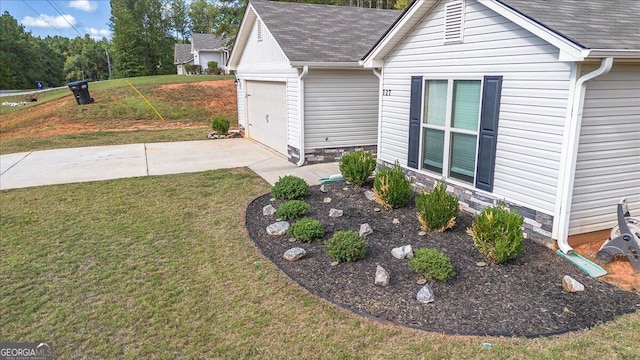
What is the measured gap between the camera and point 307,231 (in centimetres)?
580

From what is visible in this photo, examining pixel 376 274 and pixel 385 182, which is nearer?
pixel 376 274

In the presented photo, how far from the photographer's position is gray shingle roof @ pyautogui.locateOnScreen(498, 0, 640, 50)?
481 centimetres

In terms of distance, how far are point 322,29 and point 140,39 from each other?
45941 mm

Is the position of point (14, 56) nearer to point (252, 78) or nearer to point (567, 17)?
point (252, 78)

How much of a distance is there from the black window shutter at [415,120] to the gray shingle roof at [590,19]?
2.12m

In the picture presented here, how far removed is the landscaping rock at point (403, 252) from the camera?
5.24 meters

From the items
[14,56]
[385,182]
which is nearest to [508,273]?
[385,182]

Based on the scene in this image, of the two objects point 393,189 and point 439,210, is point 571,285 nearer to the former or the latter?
point 439,210

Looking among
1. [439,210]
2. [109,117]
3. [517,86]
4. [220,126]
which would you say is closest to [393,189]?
[439,210]

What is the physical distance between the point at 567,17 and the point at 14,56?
2485 inches

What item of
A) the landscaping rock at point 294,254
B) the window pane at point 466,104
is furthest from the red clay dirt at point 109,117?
the landscaping rock at point 294,254

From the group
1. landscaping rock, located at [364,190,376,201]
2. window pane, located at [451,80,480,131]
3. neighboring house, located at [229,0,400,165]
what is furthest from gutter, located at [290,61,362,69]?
window pane, located at [451,80,480,131]

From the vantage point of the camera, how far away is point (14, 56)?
51.9 metres

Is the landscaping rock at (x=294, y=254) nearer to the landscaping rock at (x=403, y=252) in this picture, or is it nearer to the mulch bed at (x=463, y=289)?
the mulch bed at (x=463, y=289)
